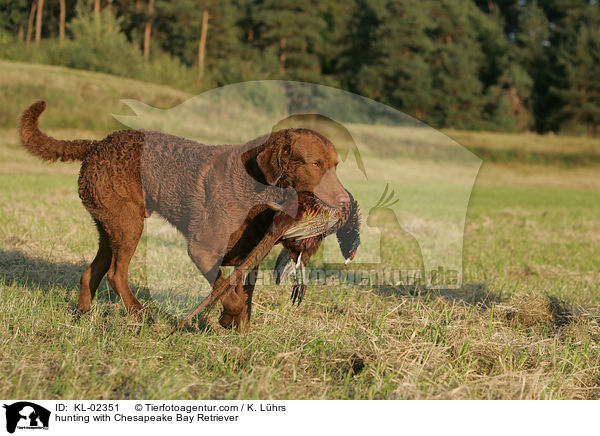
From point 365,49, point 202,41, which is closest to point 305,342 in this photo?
point 202,41

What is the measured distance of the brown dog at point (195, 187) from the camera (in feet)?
11.5

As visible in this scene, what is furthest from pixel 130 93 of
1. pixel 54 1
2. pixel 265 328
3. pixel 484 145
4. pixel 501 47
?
pixel 501 47

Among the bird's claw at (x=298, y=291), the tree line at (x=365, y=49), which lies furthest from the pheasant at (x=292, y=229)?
the tree line at (x=365, y=49)

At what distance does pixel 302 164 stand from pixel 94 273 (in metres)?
2.01

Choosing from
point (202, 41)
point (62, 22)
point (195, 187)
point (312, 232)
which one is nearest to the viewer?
point (312, 232)

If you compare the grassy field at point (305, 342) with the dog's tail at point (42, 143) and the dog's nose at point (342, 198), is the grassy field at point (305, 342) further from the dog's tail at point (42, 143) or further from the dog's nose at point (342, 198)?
the dog's tail at point (42, 143)

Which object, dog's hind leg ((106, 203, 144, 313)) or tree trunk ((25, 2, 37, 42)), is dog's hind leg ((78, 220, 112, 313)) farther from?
tree trunk ((25, 2, 37, 42))

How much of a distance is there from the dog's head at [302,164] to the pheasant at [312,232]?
0.08m

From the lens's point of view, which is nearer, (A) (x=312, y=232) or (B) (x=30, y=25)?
(A) (x=312, y=232)

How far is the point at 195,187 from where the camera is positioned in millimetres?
3836

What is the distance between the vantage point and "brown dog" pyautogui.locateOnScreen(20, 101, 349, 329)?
351 centimetres

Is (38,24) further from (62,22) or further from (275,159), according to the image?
(275,159)

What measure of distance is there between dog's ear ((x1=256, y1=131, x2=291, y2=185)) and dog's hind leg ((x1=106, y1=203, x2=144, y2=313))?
113cm
